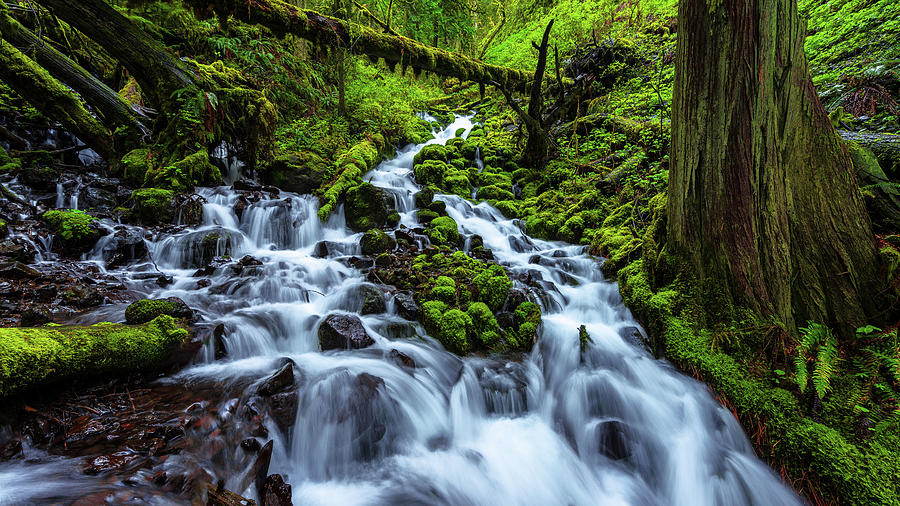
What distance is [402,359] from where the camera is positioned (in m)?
3.93

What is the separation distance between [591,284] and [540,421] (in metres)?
2.63

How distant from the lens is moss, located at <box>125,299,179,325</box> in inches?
133

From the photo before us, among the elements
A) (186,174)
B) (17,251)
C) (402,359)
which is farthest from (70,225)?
(402,359)

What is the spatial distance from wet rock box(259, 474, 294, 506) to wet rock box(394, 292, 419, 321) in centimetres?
238

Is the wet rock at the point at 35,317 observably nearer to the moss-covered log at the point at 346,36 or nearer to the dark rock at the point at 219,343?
the dark rock at the point at 219,343

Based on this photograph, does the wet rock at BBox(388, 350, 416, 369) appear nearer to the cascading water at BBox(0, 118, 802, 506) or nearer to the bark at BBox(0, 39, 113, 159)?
the cascading water at BBox(0, 118, 802, 506)

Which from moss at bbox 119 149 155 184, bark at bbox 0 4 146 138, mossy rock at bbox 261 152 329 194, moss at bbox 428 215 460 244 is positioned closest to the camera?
bark at bbox 0 4 146 138

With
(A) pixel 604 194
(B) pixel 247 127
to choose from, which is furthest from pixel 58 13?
(A) pixel 604 194

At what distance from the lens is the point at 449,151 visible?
11.5 metres

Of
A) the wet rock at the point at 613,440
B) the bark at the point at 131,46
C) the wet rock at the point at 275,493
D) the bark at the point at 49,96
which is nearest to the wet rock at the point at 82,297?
the wet rock at the point at 275,493

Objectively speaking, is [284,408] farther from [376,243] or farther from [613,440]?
[376,243]

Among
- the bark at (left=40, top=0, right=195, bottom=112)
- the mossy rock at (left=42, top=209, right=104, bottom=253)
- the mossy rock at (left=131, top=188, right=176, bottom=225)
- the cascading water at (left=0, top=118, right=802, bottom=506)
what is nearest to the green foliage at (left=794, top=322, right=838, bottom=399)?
the cascading water at (left=0, top=118, right=802, bottom=506)

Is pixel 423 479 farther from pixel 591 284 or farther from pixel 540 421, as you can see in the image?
pixel 591 284

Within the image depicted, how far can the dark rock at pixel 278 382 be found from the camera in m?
3.11
